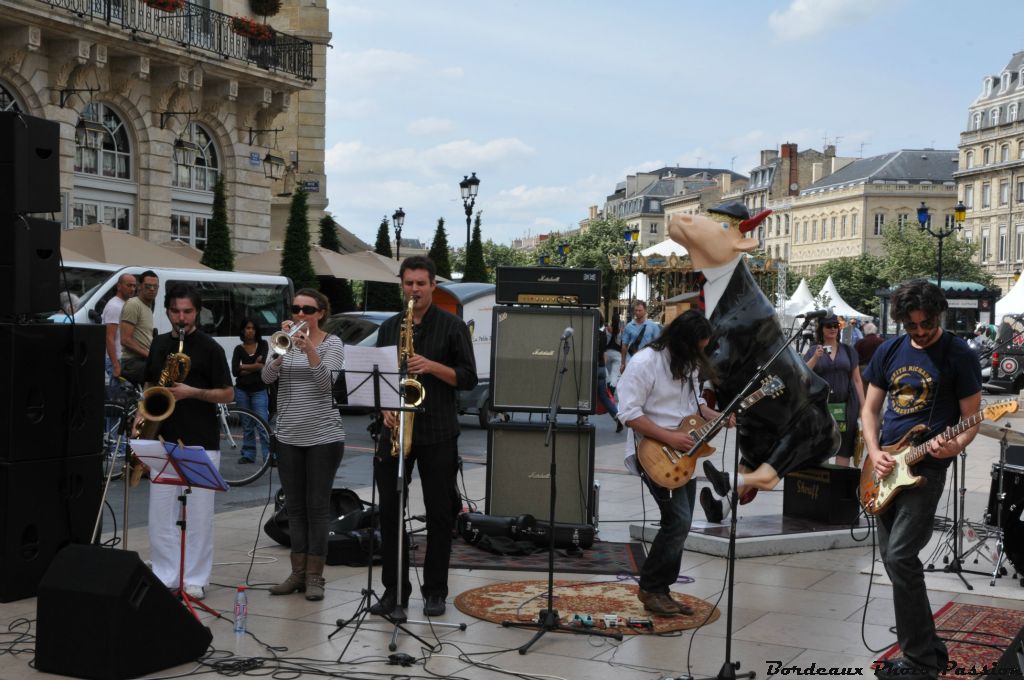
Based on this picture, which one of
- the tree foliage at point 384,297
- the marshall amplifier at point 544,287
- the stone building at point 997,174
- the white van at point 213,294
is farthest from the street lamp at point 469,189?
the stone building at point 997,174

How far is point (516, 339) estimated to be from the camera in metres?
9.72

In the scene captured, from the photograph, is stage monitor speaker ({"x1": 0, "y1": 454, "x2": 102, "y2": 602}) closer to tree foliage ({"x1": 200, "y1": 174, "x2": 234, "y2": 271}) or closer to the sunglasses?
the sunglasses

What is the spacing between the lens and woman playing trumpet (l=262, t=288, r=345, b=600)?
7.29 meters

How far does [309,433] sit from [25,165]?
2.48 meters

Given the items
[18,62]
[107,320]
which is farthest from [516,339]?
[18,62]

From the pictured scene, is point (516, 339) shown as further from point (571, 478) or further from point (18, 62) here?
point (18, 62)

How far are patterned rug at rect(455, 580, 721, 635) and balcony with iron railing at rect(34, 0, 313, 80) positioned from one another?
1815 cm

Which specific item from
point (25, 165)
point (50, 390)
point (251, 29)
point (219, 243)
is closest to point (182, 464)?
point (50, 390)

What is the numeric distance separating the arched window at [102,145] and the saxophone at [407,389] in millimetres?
19190

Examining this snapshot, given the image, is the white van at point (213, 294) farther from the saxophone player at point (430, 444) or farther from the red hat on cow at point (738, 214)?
the saxophone player at point (430, 444)

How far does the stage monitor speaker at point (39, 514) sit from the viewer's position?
279 inches

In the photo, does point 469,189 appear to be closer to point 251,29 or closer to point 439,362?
point 251,29

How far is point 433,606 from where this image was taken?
22.9 feet

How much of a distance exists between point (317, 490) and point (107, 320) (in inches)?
281
